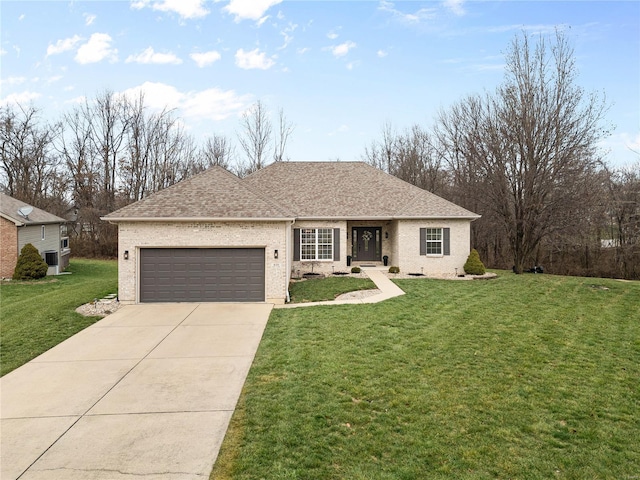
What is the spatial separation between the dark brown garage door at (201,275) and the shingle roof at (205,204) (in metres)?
1.24

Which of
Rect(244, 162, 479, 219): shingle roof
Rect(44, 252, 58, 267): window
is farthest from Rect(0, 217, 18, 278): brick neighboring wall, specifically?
Rect(244, 162, 479, 219): shingle roof

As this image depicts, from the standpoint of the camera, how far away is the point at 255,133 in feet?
122

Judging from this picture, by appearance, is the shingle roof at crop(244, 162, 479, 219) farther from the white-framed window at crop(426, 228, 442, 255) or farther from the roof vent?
the roof vent

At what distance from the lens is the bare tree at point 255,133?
1439 inches

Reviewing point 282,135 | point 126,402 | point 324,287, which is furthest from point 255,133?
point 126,402

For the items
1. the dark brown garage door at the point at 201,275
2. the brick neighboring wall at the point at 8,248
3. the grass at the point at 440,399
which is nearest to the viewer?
the grass at the point at 440,399

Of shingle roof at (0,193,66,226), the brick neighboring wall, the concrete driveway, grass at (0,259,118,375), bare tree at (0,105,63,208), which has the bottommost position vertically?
the concrete driveway

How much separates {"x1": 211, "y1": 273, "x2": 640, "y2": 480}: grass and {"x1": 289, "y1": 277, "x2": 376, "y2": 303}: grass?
2.77 m

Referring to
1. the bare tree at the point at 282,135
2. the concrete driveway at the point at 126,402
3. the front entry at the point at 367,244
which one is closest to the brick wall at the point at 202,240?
the concrete driveway at the point at 126,402

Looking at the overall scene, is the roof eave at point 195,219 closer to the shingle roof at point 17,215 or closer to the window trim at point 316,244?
the window trim at point 316,244

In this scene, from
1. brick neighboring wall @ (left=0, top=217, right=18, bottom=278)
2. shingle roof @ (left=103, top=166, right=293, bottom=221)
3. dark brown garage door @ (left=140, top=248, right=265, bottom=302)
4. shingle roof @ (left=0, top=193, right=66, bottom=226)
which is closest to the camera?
shingle roof @ (left=103, top=166, right=293, bottom=221)

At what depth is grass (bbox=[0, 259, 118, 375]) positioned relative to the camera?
8.48 meters

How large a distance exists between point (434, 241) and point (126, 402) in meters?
16.2

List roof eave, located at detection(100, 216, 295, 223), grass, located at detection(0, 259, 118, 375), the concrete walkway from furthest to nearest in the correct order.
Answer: roof eave, located at detection(100, 216, 295, 223) < the concrete walkway < grass, located at detection(0, 259, 118, 375)
